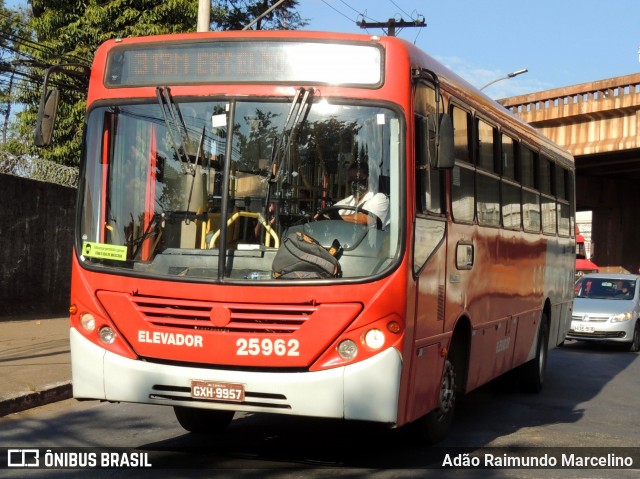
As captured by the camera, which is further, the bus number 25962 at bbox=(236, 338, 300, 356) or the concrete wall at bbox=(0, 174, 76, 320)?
the concrete wall at bbox=(0, 174, 76, 320)

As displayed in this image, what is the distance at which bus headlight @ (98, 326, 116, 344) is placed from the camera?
697 cm

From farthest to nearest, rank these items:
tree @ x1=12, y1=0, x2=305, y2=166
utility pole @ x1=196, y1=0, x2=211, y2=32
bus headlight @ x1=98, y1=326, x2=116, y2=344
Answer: tree @ x1=12, y1=0, x2=305, y2=166 < utility pole @ x1=196, y1=0, x2=211, y2=32 < bus headlight @ x1=98, y1=326, x2=116, y2=344

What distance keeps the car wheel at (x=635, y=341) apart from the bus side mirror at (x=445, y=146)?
1415 cm

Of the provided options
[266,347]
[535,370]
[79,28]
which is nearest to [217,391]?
[266,347]

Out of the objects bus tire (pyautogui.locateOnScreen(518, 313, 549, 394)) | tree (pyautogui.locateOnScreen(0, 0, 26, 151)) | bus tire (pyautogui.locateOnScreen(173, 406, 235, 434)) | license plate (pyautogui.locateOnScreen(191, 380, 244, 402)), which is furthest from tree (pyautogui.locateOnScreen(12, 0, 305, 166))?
license plate (pyautogui.locateOnScreen(191, 380, 244, 402))

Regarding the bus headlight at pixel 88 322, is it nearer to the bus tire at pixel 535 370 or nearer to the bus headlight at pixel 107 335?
the bus headlight at pixel 107 335

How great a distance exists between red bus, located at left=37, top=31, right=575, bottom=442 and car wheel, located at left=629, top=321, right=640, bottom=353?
527 inches

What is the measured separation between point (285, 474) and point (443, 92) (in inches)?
128

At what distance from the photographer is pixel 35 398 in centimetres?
994

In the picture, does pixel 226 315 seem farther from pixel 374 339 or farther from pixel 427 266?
pixel 427 266

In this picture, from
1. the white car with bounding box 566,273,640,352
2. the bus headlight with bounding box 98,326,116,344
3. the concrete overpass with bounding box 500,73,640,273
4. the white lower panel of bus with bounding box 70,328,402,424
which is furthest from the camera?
the concrete overpass with bounding box 500,73,640,273

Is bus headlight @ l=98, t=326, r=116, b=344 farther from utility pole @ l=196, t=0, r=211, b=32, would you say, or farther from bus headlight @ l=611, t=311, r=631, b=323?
bus headlight @ l=611, t=311, r=631, b=323

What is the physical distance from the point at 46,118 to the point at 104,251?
1176 millimetres

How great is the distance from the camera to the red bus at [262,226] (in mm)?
6570
